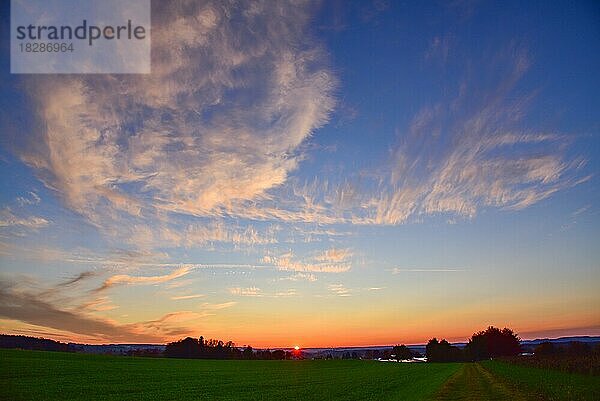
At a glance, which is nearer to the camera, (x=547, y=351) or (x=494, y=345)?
(x=547, y=351)

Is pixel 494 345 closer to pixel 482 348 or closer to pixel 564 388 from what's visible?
pixel 482 348

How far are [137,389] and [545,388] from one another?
29725mm

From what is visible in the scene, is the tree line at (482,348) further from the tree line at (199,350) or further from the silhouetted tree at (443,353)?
the tree line at (199,350)

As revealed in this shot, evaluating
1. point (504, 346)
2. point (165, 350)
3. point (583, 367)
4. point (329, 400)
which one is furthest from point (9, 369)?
point (504, 346)

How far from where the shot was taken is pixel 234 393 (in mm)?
37156

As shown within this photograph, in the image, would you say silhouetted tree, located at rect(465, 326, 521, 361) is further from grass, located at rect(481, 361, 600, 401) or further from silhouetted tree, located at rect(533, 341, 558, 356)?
grass, located at rect(481, 361, 600, 401)

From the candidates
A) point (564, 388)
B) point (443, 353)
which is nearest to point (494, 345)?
point (443, 353)

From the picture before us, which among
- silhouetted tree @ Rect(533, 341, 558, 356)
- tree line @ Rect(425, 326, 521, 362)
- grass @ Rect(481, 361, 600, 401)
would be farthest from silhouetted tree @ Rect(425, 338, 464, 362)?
grass @ Rect(481, 361, 600, 401)

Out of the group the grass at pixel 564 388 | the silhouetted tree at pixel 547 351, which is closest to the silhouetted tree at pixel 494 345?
the silhouetted tree at pixel 547 351

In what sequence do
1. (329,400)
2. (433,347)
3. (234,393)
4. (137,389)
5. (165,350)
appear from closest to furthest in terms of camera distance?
(329,400)
(234,393)
(137,389)
(165,350)
(433,347)

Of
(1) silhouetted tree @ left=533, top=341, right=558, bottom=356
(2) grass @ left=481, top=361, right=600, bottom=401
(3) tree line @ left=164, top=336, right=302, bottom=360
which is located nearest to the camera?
(2) grass @ left=481, top=361, right=600, bottom=401

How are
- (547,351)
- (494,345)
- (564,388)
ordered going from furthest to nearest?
(494,345)
(547,351)
(564,388)

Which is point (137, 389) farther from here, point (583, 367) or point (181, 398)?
point (583, 367)

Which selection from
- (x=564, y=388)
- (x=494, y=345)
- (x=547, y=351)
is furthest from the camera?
(x=494, y=345)
